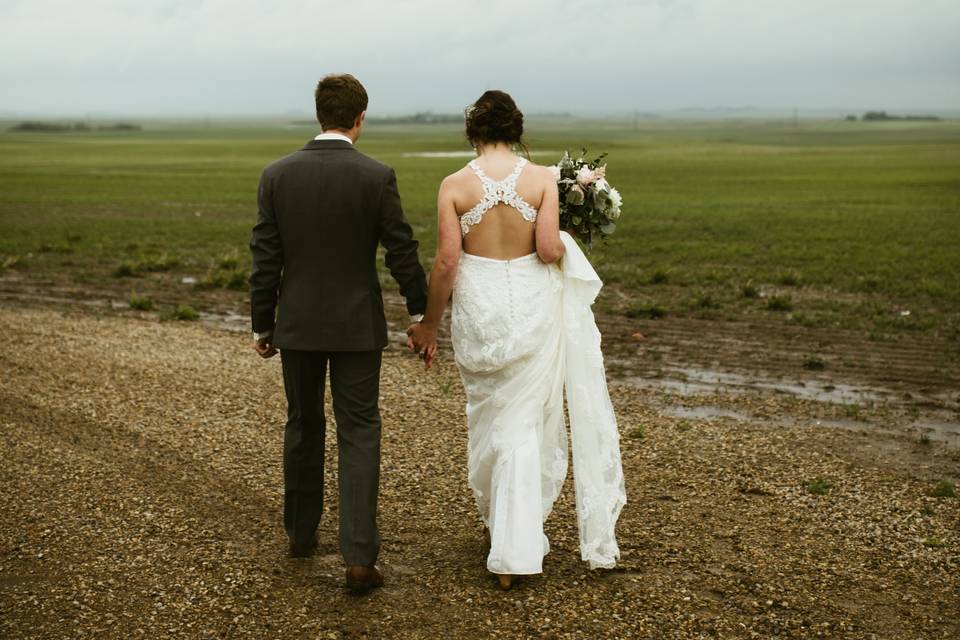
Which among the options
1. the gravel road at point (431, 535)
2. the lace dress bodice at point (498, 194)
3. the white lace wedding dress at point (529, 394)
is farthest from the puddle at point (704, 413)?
the lace dress bodice at point (498, 194)

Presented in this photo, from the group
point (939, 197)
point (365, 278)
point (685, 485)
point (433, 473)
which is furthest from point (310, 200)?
point (939, 197)

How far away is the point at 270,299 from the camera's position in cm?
564

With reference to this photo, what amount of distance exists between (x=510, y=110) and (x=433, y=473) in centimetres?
341

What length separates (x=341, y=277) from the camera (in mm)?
5484

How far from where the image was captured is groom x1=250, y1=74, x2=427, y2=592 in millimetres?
5395

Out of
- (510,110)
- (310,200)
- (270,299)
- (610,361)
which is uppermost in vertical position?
(510,110)

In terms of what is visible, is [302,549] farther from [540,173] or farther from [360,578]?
[540,173]

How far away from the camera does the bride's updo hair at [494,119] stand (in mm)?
5484

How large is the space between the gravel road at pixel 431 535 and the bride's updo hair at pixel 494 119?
256 cm

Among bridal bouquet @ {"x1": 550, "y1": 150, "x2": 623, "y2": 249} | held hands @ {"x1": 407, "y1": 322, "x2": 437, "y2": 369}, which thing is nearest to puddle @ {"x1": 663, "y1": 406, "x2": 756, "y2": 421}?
bridal bouquet @ {"x1": 550, "y1": 150, "x2": 623, "y2": 249}

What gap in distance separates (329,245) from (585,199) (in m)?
1.63

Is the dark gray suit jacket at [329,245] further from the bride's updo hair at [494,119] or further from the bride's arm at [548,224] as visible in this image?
the bride's arm at [548,224]

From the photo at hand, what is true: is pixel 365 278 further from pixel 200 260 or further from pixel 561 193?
pixel 200 260

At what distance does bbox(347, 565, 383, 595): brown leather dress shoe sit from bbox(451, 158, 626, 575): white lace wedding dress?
2.19ft
